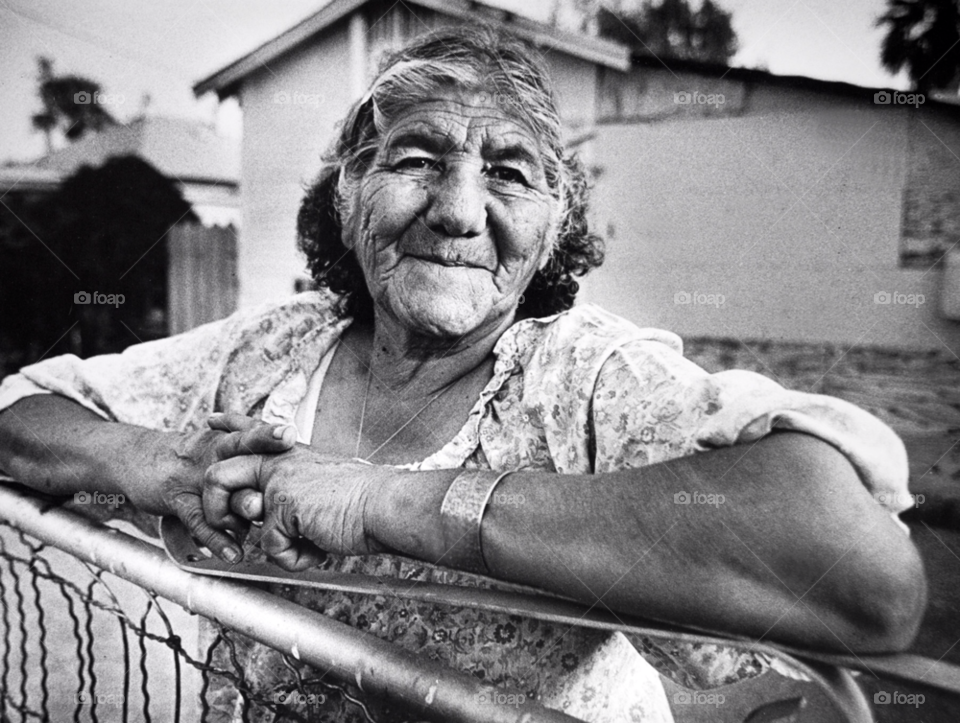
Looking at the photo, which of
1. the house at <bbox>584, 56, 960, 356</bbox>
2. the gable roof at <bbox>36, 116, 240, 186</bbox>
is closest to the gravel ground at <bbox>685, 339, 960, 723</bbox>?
the house at <bbox>584, 56, 960, 356</bbox>

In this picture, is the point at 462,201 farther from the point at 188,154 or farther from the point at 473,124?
the point at 188,154

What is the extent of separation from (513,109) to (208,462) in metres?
0.98

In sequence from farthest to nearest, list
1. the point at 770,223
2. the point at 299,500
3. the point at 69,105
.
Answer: the point at 69,105, the point at 770,223, the point at 299,500

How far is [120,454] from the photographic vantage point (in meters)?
1.81

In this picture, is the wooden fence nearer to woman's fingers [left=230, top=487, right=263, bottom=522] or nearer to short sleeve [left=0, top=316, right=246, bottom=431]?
short sleeve [left=0, top=316, right=246, bottom=431]

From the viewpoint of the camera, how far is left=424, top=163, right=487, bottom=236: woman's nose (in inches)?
63.4

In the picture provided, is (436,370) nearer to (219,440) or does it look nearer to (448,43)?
(219,440)

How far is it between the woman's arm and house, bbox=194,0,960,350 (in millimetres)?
507

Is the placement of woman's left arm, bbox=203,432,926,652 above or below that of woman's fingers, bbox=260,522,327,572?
above

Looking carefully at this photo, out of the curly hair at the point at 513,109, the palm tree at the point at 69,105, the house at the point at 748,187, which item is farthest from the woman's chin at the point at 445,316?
the palm tree at the point at 69,105

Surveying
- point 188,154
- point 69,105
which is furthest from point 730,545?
point 69,105

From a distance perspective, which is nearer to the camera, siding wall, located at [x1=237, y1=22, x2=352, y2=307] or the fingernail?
the fingernail

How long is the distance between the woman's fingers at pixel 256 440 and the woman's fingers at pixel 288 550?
0.15 m

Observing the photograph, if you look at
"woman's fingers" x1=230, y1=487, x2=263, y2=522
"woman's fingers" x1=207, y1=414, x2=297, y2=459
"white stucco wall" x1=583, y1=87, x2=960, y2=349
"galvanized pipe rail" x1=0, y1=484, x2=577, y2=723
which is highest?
"white stucco wall" x1=583, y1=87, x2=960, y2=349
